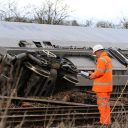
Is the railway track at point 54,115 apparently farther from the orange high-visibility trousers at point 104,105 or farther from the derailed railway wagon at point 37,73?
the derailed railway wagon at point 37,73

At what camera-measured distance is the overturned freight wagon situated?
1121 cm

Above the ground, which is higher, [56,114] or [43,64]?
[43,64]

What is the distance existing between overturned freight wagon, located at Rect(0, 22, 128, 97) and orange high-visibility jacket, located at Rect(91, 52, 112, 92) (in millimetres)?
1507

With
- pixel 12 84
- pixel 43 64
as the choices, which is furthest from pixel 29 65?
pixel 12 84

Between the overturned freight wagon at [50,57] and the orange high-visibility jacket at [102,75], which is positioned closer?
the orange high-visibility jacket at [102,75]

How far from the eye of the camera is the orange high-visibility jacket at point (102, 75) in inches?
332

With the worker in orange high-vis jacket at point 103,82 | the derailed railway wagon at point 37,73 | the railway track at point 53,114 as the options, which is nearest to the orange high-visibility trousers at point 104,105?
the worker in orange high-vis jacket at point 103,82

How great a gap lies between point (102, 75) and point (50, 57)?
3.45 metres

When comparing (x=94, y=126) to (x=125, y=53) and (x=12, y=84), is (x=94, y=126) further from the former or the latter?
(x=125, y=53)

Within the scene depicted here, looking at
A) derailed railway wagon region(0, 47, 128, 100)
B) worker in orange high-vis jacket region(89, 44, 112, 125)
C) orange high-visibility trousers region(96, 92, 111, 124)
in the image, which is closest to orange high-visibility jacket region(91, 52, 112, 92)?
worker in orange high-vis jacket region(89, 44, 112, 125)

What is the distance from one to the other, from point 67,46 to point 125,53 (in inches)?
82.4

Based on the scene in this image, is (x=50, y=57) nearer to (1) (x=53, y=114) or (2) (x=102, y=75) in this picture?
(1) (x=53, y=114)

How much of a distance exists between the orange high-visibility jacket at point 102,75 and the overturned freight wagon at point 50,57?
59.3 inches

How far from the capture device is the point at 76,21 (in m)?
48.7
